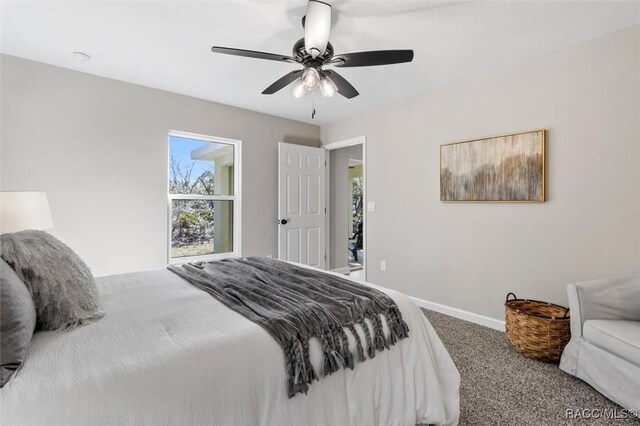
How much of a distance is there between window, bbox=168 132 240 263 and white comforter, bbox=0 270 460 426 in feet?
7.28

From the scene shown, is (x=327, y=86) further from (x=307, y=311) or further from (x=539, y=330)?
(x=539, y=330)

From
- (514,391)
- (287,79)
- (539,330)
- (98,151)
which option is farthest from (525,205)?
(98,151)

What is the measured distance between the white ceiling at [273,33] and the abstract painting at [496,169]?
0.72 m

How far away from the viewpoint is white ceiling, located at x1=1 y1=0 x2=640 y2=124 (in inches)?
78.9

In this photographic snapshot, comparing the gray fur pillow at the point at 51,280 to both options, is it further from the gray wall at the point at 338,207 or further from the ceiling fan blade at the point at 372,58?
the gray wall at the point at 338,207

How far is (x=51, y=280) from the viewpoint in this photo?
3.85 feet

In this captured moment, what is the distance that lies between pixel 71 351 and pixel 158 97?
314cm

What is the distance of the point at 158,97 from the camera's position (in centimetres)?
340

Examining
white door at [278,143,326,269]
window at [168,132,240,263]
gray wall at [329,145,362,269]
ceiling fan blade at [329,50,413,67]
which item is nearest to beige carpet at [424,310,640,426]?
ceiling fan blade at [329,50,413,67]

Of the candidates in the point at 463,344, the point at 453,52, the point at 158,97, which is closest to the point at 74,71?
the point at 158,97

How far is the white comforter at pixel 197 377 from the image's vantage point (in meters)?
0.85

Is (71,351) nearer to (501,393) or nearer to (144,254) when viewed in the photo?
(501,393)

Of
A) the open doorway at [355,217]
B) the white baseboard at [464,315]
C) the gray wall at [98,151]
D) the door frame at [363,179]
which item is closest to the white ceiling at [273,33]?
the gray wall at [98,151]

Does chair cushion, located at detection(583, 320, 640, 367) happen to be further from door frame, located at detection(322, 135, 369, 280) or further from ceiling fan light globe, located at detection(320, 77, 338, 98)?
door frame, located at detection(322, 135, 369, 280)
